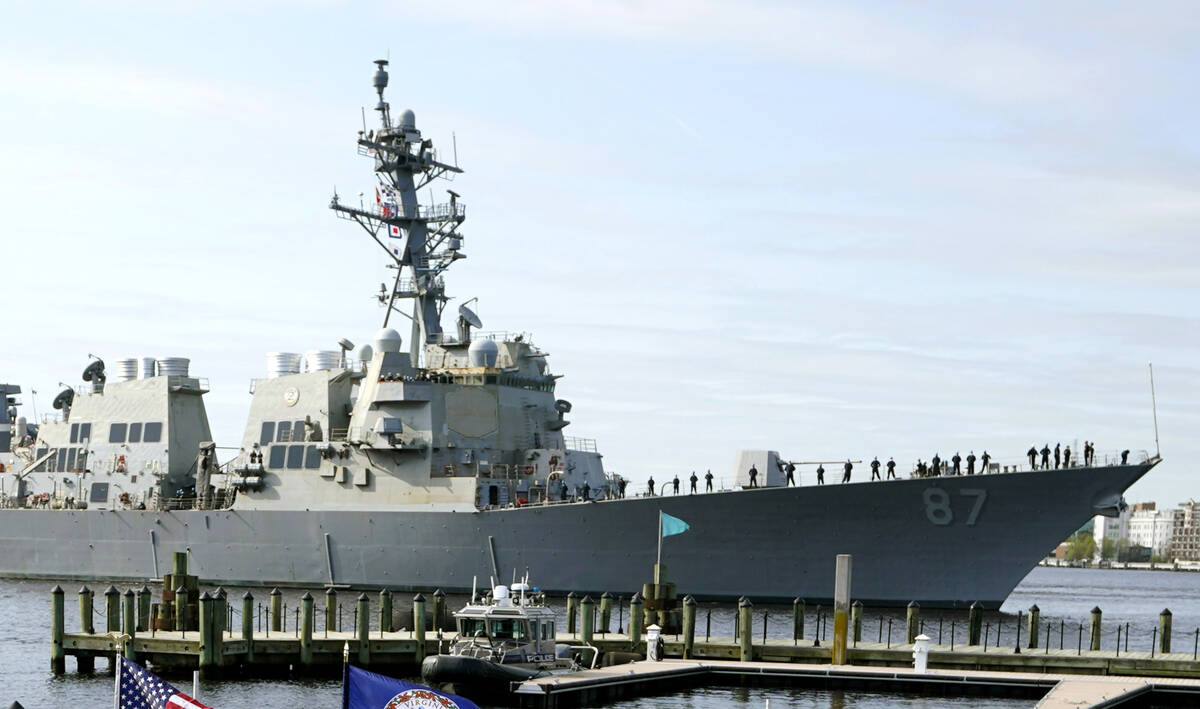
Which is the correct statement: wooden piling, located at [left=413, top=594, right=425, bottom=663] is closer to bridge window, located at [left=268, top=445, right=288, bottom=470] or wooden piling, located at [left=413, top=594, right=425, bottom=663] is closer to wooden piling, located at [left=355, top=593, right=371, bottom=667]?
wooden piling, located at [left=355, top=593, right=371, bottom=667]

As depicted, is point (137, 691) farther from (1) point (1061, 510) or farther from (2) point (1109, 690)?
(1) point (1061, 510)

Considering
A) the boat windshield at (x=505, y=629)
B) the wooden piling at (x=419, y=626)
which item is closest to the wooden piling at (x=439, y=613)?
the wooden piling at (x=419, y=626)

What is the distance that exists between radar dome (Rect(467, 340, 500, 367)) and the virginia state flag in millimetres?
32577

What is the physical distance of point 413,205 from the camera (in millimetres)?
50281

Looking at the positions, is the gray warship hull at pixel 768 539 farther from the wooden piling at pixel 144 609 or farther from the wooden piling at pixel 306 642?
the wooden piling at pixel 144 609

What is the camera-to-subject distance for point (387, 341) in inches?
1788

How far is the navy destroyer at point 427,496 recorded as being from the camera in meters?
39.2

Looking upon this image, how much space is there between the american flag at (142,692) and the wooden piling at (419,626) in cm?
1611

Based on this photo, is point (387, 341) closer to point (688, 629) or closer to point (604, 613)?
point (604, 613)

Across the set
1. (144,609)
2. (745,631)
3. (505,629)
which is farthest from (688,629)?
(144,609)

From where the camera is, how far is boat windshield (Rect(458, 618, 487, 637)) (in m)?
25.5

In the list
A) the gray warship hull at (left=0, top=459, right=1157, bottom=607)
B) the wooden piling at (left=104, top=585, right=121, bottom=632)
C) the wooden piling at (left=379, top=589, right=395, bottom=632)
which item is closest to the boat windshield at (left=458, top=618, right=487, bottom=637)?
the wooden piling at (left=379, top=589, right=395, bottom=632)

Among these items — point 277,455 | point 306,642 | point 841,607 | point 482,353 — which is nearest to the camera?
point 306,642

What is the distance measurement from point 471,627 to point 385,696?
12.9m
